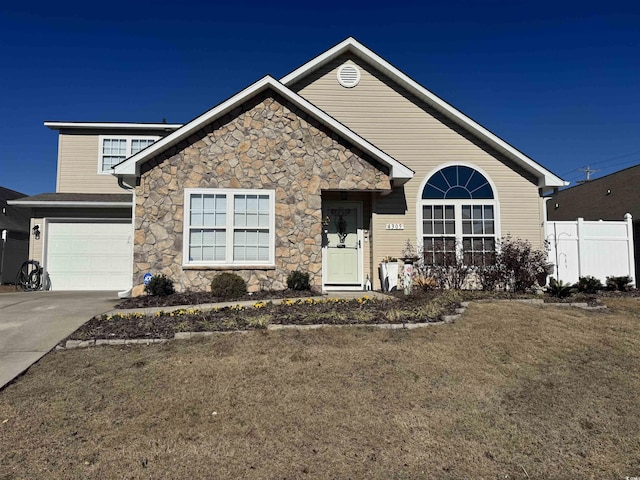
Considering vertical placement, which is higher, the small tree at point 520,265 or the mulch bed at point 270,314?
the small tree at point 520,265

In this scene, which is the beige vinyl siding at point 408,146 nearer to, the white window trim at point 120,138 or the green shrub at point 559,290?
the green shrub at point 559,290

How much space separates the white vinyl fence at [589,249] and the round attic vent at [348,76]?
275 inches

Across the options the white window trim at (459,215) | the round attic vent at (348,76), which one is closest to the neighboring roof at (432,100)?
the round attic vent at (348,76)

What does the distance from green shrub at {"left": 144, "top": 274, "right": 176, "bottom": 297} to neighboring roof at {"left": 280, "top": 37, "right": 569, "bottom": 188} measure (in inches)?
253

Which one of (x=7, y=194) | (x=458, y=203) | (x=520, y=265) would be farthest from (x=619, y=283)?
(x=7, y=194)

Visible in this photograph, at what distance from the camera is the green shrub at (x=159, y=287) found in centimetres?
942

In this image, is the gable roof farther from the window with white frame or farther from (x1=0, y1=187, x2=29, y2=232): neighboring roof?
the window with white frame

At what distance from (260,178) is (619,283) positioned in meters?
10.4

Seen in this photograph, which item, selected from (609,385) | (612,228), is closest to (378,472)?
(609,385)

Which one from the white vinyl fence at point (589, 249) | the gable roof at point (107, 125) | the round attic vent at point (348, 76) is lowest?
the white vinyl fence at point (589, 249)

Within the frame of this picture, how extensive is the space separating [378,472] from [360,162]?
337 inches

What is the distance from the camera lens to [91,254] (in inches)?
547

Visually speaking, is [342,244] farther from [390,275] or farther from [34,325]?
[34,325]

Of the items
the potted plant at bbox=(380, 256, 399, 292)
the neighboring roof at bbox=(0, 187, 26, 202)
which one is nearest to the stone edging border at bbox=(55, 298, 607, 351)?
the potted plant at bbox=(380, 256, 399, 292)
